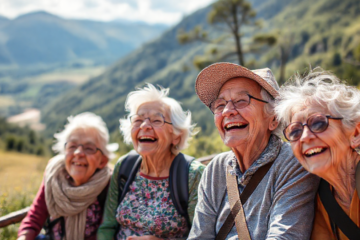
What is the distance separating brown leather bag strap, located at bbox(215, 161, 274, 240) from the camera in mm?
2230

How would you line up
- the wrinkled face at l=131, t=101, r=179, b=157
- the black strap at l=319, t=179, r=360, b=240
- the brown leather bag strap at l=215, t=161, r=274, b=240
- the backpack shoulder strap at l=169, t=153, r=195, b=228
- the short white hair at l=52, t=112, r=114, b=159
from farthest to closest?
the short white hair at l=52, t=112, r=114, b=159 → the wrinkled face at l=131, t=101, r=179, b=157 → the backpack shoulder strap at l=169, t=153, r=195, b=228 → the brown leather bag strap at l=215, t=161, r=274, b=240 → the black strap at l=319, t=179, r=360, b=240

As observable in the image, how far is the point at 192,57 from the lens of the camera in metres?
92.8

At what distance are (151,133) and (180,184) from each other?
0.54m

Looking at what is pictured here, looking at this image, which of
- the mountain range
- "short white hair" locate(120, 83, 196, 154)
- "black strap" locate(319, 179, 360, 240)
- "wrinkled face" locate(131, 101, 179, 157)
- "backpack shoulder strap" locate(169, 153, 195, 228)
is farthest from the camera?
the mountain range

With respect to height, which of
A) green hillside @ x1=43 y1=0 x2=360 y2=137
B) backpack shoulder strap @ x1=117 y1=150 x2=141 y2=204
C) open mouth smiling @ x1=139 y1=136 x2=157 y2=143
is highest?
green hillside @ x1=43 y1=0 x2=360 y2=137

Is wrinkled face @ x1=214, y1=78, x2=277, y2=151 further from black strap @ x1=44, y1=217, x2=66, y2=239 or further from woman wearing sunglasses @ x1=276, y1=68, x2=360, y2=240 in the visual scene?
black strap @ x1=44, y1=217, x2=66, y2=239

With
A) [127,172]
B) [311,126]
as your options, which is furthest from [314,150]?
[127,172]

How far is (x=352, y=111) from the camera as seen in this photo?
1892 mm

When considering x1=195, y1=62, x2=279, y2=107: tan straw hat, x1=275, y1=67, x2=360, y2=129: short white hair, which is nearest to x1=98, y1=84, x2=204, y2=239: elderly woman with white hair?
x1=195, y1=62, x2=279, y2=107: tan straw hat

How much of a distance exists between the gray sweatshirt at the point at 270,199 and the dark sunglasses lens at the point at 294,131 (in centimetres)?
25

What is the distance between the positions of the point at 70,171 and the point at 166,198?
1053mm

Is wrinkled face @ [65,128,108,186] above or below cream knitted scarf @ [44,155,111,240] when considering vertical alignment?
above

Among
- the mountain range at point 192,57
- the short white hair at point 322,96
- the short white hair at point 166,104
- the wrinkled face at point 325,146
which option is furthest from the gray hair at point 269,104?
the mountain range at point 192,57

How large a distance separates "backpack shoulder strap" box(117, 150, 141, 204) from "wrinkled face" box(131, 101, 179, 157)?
0.60 ft
